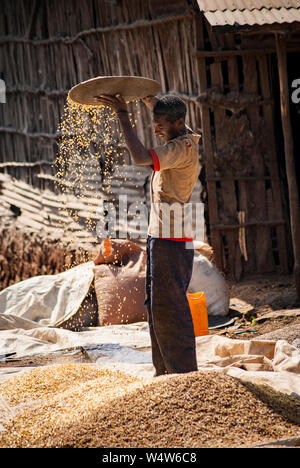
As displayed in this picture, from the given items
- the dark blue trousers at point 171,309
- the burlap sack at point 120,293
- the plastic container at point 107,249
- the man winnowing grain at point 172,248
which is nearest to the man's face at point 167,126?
the man winnowing grain at point 172,248

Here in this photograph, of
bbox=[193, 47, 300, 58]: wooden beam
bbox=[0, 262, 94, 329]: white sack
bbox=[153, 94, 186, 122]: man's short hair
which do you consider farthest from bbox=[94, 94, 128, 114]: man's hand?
bbox=[193, 47, 300, 58]: wooden beam

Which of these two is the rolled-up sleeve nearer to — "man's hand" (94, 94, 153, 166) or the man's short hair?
"man's hand" (94, 94, 153, 166)

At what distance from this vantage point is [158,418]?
2568 millimetres

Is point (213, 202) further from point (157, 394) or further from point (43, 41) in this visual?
point (157, 394)

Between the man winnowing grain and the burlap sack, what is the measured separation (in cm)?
221

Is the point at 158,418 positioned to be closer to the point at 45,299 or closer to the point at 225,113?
the point at 45,299

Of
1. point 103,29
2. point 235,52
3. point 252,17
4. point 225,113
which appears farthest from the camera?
point 103,29

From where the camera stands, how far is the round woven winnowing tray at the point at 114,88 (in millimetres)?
3264

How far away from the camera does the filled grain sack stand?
19.2 ft

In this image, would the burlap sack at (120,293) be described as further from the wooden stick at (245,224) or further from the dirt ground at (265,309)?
the wooden stick at (245,224)

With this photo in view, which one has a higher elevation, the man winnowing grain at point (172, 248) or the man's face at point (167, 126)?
the man's face at point (167, 126)

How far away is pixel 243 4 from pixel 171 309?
3923 millimetres

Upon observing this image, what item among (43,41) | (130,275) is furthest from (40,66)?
(130,275)

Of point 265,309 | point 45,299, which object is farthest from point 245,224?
point 45,299
